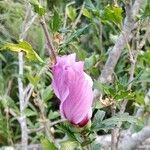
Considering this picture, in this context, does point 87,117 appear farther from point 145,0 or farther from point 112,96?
point 145,0

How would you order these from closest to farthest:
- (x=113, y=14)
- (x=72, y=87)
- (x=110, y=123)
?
(x=72, y=87) → (x=110, y=123) → (x=113, y=14)

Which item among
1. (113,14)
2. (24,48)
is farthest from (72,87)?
(113,14)

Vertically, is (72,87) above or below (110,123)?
above

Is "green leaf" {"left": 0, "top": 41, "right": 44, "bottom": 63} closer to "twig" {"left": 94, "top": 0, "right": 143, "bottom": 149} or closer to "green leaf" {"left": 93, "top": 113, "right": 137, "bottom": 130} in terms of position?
"green leaf" {"left": 93, "top": 113, "right": 137, "bottom": 130}

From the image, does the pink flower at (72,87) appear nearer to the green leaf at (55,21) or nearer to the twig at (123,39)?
the green leaf at (55,21)

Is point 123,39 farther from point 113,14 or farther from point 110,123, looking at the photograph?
point 110,123

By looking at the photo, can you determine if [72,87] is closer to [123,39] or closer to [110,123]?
[110,123]

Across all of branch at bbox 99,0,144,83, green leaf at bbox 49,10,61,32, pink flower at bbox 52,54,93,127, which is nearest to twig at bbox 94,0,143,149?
branch at bbox 99,0,144,83

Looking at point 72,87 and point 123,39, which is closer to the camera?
point 72,87

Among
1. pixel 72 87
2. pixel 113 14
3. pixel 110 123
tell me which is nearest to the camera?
pixel 72 87
